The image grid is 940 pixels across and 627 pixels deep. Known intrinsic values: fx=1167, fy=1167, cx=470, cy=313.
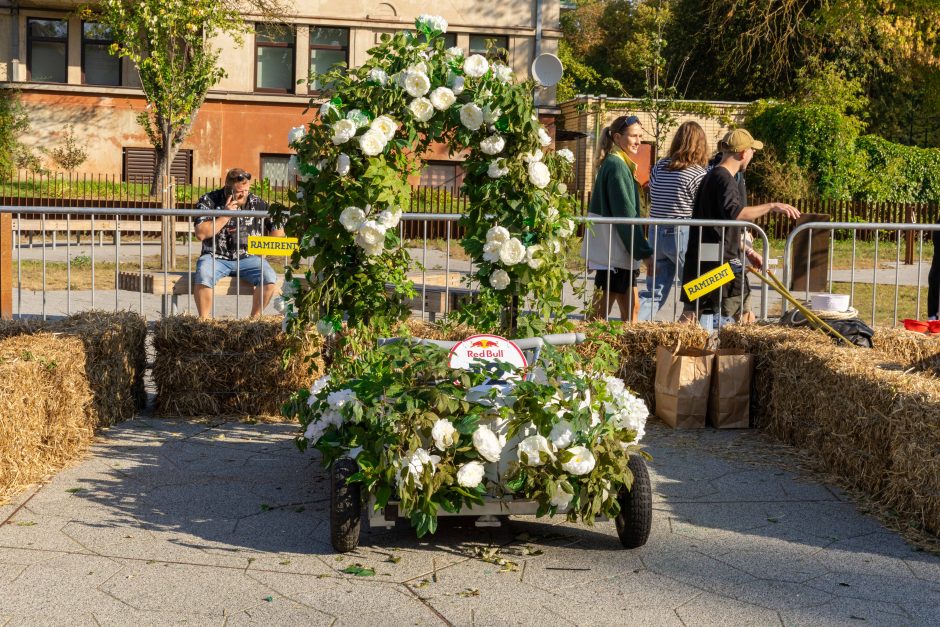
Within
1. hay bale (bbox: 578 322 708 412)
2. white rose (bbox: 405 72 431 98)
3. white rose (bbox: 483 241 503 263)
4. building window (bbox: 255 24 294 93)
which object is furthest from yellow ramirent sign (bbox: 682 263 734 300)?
building window (bbox: 255 24 294 93)

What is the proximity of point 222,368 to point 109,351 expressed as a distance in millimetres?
784

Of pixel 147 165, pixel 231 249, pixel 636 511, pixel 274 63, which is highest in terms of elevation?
pixel 274 63

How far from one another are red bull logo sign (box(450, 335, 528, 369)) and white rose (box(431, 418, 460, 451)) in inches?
16.3

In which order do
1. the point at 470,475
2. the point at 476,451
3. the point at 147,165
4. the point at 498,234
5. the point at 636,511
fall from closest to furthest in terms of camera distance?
1. the point at 470,475
2. the point at 476,451
3. the point at 636,511
4. the point at 498,234
5. the point at 147,165

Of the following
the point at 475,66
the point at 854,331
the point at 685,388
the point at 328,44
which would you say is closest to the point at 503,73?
the point at 475,66

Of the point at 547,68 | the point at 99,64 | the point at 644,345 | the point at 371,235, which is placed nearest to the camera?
the point at 371,235

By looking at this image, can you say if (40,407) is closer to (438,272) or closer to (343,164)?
(343,164)

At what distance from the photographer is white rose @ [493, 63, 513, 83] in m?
5.72

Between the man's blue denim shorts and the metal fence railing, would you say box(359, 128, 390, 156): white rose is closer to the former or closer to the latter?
the metal fence railing

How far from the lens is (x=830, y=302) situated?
7.91m

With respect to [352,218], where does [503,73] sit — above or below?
above

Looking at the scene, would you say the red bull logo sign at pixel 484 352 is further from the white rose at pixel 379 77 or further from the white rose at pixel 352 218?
the white rose at pixel 379 77

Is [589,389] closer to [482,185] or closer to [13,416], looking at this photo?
[482,185]

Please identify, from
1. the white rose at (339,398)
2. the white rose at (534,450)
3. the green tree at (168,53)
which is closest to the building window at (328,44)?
the green tree at (168,53)
